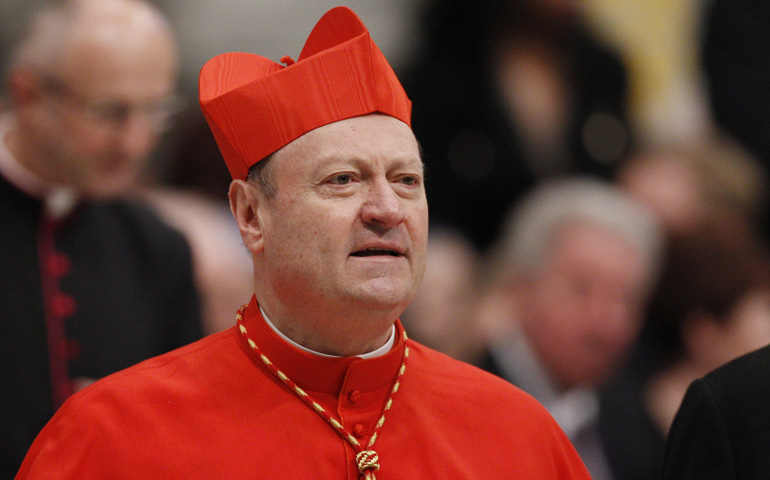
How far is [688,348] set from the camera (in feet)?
19.9

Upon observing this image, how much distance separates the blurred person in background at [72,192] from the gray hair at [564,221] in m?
2.12

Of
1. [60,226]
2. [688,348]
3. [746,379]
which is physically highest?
[746,379]

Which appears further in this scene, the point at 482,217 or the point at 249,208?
the point at 482,217

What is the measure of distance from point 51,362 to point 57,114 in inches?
39.1

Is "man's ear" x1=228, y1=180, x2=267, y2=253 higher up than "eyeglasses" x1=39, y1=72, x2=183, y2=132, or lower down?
higher up

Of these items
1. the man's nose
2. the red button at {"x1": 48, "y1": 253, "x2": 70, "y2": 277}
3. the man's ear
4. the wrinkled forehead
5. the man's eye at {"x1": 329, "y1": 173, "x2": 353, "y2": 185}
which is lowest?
the red button at {"x1": 48, "y1": 253, "x2": 70, "y2": 277}

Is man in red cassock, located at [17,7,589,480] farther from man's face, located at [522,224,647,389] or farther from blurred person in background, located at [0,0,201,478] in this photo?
man's face, located at [522,224,647,389]

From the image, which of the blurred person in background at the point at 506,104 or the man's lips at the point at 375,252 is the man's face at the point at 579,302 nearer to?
the blurred person in background at the point at 506,104

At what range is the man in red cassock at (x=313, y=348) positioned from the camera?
8.30 feet

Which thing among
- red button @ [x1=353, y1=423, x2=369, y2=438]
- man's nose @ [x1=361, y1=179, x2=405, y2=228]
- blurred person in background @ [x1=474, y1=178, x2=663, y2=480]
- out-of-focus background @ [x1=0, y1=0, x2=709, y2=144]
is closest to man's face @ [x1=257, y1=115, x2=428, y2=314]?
man's nose @ [x1=361, y1=179, x2=405, y2=228]

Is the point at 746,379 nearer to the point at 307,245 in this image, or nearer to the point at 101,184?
the point at 307,245

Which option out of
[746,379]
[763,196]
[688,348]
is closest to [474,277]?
[688,348]

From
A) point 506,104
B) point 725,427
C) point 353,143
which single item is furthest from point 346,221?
point 506,104

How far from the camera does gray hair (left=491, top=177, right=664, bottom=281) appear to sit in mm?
5445
